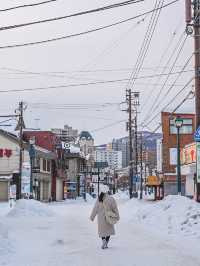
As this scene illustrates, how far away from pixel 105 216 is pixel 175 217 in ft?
21.2

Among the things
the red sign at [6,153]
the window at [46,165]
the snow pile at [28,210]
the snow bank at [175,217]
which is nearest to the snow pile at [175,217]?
the snow bank at [175,217]

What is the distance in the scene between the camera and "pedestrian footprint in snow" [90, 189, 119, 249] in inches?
635

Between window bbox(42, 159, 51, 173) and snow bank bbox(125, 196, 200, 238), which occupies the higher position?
window bbox(42, 159, 51, 173)

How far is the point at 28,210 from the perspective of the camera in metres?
35.1

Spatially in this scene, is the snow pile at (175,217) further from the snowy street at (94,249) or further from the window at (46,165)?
the window at (46,165)

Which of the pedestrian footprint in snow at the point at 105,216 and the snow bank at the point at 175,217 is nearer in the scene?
the pedestrian footprint in snow at the point at 105,216

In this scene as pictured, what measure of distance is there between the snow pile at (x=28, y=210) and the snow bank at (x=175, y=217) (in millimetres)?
8842

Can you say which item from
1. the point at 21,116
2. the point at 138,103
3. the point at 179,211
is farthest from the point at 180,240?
the point at 138,103

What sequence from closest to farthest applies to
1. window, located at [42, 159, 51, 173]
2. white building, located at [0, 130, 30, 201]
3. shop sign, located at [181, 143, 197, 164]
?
shop sign, located at [181, 143, 197, 164]
white building, located at [0, 130, 30, 201]
window, located at [42, 159, 51, 173]

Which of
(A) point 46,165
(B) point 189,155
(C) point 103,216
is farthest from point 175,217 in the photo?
(A) point 46,165

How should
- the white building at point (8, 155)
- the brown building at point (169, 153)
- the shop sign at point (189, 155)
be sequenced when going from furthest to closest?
the white building at point (8, 155) → the brown building at point (169, 153) → the shop sign at point (189, 155)

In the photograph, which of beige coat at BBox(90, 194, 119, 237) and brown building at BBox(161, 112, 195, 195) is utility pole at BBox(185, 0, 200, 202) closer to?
beige coat at BBox(90, 194, 119, 237)

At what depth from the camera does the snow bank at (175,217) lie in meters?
20.2

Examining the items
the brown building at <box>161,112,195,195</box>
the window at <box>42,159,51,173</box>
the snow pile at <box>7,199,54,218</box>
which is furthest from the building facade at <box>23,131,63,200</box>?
the snow pile at <box>7,199,54,218</box>
